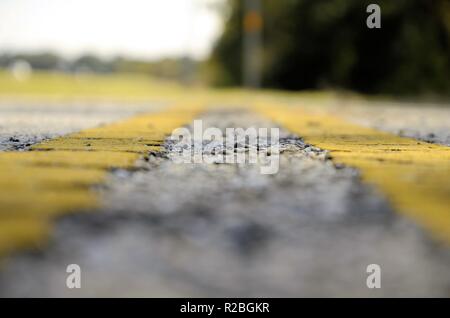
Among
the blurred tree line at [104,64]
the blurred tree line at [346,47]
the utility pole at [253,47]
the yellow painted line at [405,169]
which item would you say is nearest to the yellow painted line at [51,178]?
the yellow painted line at [405,169]

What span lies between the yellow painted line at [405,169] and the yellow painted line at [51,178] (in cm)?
110

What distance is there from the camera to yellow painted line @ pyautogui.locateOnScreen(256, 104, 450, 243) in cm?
200

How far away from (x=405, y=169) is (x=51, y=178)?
1640mm

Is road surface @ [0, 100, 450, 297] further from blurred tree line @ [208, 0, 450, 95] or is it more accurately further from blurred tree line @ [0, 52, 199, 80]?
blurred tree line @ [0, 52, 199, 80]

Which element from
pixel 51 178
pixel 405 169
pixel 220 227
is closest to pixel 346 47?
pixel 405 169

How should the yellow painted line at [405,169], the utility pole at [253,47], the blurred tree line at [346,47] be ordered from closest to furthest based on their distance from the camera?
1. the yellow painted line at [405,169]
2. the blurred tree line at [346,47]
3. the utility pole at [253,47]

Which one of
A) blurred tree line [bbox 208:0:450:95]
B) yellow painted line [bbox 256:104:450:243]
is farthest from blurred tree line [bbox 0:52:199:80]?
yellow painted line [bbox 256:104:450:243]

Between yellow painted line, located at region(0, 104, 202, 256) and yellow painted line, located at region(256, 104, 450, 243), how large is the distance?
1.10 metres

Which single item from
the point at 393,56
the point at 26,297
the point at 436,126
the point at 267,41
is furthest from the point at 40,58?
the point at 26,297

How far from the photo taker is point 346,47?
27781 mm

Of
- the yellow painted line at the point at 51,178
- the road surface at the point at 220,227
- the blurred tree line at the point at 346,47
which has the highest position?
the blurred tree line at the point at 346,47

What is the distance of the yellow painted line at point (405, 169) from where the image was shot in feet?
6.57

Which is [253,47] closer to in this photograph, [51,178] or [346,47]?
[346,47]

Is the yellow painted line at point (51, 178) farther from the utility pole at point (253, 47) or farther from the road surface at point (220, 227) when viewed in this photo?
the utility pole at point (253, 47)
